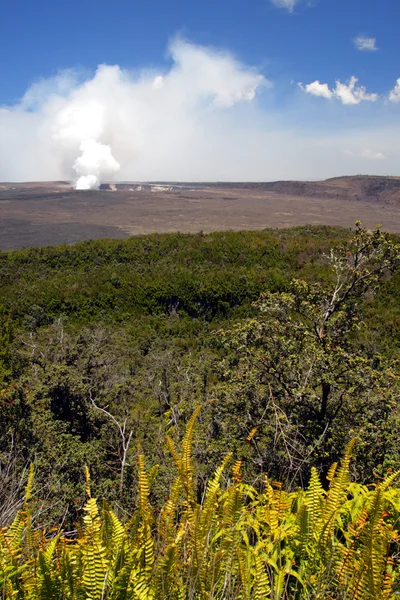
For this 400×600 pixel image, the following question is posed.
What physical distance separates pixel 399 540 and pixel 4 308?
63.1ft

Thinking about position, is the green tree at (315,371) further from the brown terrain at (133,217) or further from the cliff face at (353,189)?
the cliff face at (353,189)

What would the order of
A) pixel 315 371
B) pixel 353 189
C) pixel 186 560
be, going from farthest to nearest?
1. pixel 353 189
2. pixel 315 371
3. pixel 186 560

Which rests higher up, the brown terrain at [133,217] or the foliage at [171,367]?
the brown terrain at [133,217]

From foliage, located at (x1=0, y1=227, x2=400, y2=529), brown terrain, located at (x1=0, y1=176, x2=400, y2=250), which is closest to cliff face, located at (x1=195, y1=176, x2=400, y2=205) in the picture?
brown terrain, located at (x1=0, y1=176, x2=400, y2=250)

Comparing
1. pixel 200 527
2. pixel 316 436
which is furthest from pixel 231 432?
pixel 200 527

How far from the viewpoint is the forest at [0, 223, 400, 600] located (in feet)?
3.97

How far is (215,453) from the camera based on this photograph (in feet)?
17.4

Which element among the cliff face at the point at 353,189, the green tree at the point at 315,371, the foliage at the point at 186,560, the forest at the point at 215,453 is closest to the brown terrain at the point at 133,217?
the cliff face at the point at 353,189

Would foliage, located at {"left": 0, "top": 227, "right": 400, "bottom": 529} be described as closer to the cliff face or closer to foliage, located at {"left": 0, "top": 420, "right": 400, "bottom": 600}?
foliage, located at {"left": 0, "top": 420, "right": 400, "bottom": 600}

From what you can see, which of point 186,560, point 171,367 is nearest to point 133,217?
point 171,367

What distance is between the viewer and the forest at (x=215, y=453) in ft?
3.97

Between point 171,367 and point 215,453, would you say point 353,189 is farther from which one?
point 215,453

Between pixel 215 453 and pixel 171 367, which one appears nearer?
pixel 215 453

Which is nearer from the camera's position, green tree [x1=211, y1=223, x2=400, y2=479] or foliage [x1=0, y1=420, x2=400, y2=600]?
foliage [x1=0, y1=420, x2=400, y2=600]
